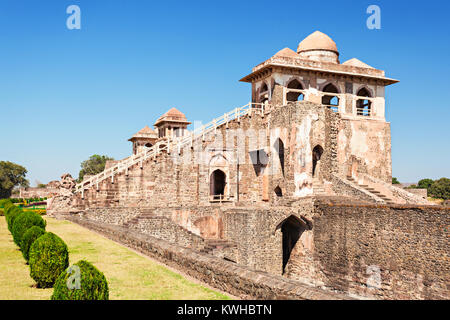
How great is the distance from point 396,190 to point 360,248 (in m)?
8.04

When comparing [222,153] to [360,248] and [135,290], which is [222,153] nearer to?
[360,248]

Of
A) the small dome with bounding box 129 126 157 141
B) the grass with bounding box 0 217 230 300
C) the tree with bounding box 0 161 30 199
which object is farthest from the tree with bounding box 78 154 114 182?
the grass with bounding box 0 217 230 300

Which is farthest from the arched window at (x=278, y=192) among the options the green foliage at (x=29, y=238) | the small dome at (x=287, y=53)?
the green foliage at (x=29, y=238)

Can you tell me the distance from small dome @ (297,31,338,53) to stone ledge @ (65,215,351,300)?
83.3 ft

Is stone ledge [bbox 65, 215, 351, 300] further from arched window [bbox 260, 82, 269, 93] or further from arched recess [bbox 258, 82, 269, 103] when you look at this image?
arched window [bbox 260, 82, 269, 93]

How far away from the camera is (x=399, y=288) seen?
17.1 metres

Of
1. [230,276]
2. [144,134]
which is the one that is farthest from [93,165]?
[230,276]

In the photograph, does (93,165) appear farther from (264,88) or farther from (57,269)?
(57,269)

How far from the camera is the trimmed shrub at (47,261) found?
29.9 feet

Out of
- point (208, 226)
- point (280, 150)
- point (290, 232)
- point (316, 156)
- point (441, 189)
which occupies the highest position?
point (280, 150)

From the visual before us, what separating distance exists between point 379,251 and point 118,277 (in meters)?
12.1

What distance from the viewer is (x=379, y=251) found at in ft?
59.8

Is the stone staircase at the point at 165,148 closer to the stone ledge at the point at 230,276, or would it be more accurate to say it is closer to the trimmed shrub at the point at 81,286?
the stone ledge at the point at 230,276
